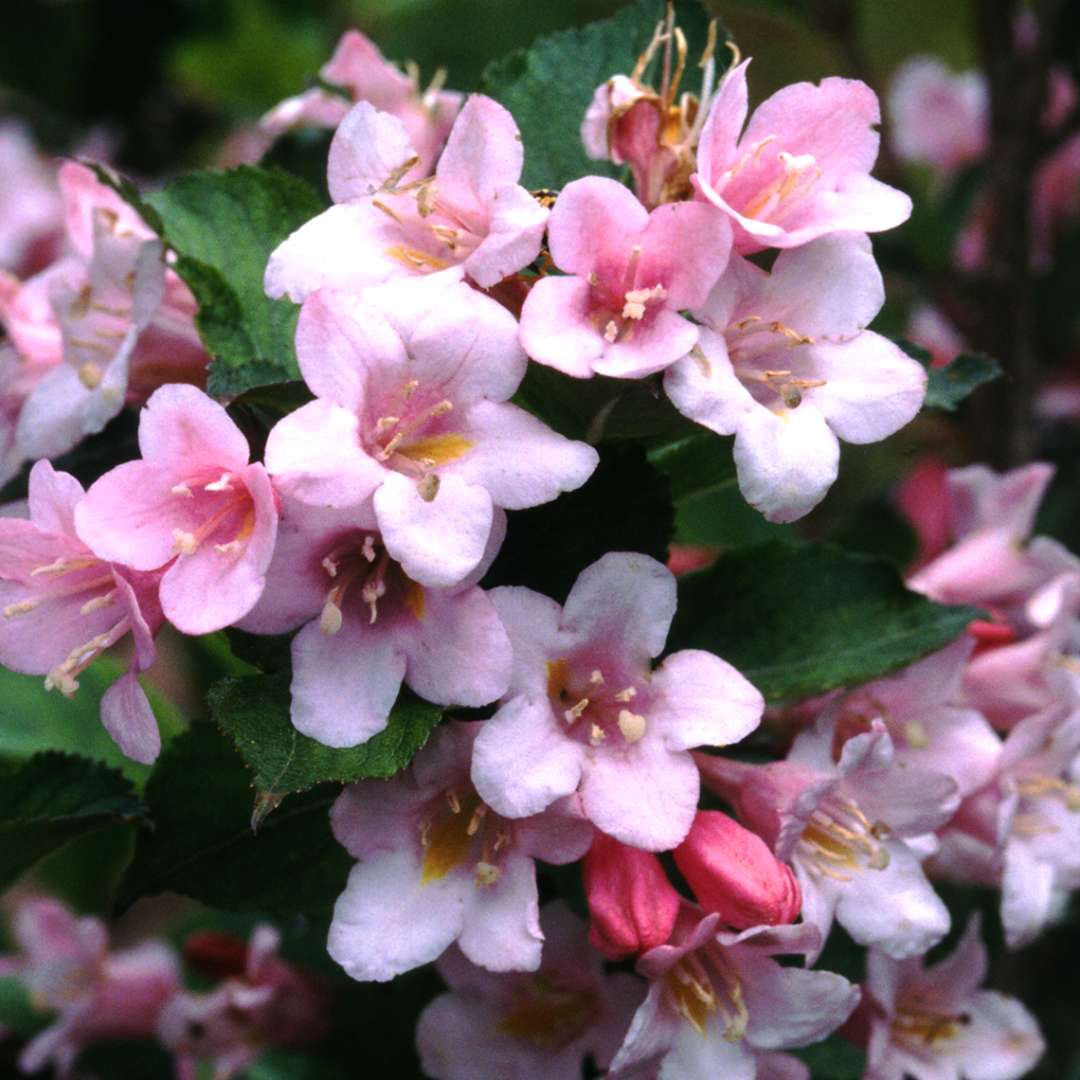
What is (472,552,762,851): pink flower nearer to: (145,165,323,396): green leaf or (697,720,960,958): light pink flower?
(697,720,960,958): light pink flower

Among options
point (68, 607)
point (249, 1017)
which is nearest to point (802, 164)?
point (68, 607)

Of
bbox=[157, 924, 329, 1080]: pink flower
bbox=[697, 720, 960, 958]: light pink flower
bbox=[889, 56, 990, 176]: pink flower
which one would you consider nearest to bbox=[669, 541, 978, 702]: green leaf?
bbox=[697, 720, 960, 958]: light pink flower

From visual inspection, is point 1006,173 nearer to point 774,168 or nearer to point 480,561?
point 774,168

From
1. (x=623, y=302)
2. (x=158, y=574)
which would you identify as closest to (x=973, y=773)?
(x=623, y=302)

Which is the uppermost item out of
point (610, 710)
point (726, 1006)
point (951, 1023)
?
point (610, 710)

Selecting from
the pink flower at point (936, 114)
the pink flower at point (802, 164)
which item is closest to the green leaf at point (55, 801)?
the pink flower at point (802, 164)

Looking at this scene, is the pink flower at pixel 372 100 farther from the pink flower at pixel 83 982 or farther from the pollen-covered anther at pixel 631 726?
the pink flower at pixel 83 982

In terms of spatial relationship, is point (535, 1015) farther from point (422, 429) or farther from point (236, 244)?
point (236, 244)
